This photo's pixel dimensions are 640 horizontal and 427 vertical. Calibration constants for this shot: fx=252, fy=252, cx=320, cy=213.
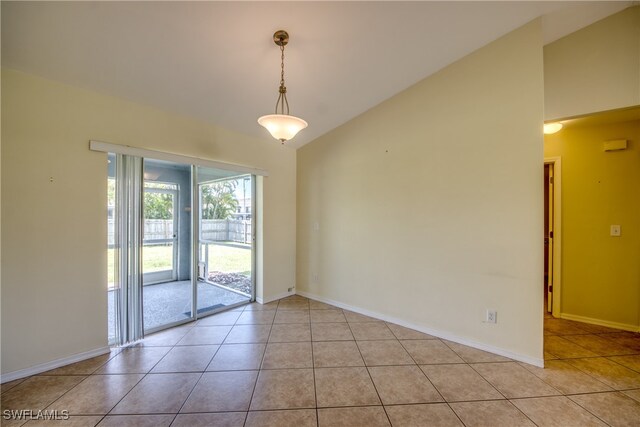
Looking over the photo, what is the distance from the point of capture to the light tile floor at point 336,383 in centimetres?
175

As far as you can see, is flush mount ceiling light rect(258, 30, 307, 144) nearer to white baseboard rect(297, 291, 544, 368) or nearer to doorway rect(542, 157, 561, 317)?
white baseboard rect(297, 291, 544, 368)

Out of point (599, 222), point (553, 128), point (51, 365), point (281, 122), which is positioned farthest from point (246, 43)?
point (599, 222)

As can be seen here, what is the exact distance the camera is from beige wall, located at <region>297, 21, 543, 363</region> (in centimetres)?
244

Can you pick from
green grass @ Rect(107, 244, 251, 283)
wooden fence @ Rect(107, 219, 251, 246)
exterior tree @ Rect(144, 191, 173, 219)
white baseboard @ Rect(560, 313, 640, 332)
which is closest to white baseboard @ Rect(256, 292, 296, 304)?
green grass @ Rect(107, 244, 251, 283)

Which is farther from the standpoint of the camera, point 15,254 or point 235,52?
point 235,52

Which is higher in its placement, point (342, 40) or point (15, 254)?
point (342, 40)

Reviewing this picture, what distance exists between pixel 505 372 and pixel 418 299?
1030mm

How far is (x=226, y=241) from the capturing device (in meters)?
4.12

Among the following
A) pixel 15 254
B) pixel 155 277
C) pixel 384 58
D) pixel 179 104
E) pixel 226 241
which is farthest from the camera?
pixel 226 241

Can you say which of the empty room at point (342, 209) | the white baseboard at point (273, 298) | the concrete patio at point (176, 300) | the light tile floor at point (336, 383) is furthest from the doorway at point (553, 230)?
the concrete patio at point (176, 300)

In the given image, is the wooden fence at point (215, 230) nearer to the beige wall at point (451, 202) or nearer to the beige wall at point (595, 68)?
the beige wall at point (451, 202)

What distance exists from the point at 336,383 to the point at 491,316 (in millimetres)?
1744

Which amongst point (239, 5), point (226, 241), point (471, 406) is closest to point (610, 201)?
point (471, 406)

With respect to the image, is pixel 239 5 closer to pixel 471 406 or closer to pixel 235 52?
pixel 235 52
